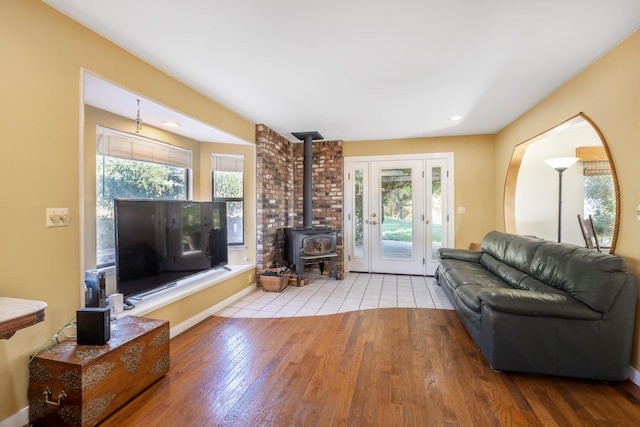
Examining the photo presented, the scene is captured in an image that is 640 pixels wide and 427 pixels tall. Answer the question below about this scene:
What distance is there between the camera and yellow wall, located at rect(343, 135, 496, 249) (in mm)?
4734

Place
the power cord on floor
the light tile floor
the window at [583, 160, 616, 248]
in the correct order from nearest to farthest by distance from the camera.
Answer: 1. the power cord on floor
2. the light tile floor
3. the window at [583, 160, 616, 248]

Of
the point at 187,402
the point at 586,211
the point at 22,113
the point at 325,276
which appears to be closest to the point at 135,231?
the point at 22,113

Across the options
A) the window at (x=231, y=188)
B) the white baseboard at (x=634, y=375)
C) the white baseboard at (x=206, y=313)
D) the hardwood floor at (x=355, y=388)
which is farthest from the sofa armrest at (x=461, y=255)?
the window at (x=231, y=188)

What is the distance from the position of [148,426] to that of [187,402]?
0.23m

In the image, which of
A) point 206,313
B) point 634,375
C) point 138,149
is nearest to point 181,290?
point 206,313

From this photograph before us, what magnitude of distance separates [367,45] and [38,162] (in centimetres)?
227

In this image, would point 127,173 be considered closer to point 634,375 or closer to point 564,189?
point 634,375

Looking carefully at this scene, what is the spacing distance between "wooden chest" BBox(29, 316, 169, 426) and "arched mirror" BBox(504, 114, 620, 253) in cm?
470

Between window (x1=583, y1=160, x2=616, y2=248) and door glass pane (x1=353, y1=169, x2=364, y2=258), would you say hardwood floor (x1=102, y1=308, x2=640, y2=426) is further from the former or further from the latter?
window (x1=583, y1=160, x2=616, y2=248)

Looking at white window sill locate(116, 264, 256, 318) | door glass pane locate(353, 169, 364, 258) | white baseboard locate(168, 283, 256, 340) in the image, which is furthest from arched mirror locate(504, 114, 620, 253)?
white window sill locate(116, 264, 256, 318)

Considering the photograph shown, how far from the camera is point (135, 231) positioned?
246 cm

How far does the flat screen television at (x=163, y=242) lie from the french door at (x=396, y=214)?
2.56 m

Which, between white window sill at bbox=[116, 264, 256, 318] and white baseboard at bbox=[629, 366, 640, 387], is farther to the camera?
white window sill at bbox=[116, 264, 256, 318]

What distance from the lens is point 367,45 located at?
6.97ft
